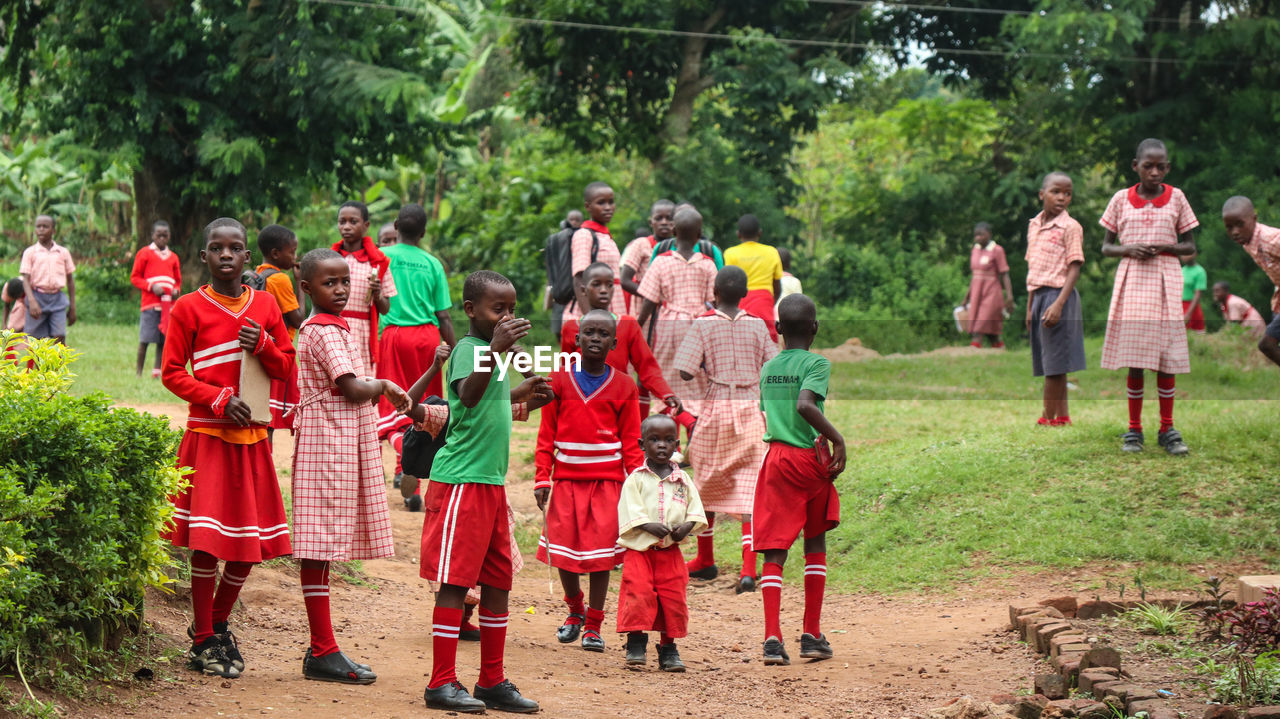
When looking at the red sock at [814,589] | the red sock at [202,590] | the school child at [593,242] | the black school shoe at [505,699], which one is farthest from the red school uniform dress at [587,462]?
the school child at [593,242]

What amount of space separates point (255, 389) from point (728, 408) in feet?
10.9

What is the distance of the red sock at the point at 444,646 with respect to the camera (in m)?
4.79

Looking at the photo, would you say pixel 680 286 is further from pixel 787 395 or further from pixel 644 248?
pixel 787 395

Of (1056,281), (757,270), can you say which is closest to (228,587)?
(757,270)

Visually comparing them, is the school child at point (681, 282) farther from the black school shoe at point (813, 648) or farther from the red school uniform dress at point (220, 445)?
the red school uniform dress at point (220, 445)

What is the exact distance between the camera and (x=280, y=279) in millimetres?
7020

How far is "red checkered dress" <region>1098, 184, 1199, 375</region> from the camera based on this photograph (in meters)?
8.94

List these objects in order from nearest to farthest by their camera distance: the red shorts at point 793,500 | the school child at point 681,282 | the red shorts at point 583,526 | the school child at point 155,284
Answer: the red shorts at point 583,526 → the red shorts at point 793,500 → the school child at point 681,282 → the school child at point 155,284

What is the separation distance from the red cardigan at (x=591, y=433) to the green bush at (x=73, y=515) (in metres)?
1.86

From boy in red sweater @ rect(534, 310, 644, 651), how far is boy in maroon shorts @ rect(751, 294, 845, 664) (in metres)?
0.67

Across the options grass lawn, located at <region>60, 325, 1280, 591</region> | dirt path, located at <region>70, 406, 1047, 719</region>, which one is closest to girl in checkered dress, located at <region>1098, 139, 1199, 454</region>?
grass lawn, located at <region>60, 325, 1280, 591</region>

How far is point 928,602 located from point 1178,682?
8.12 feet

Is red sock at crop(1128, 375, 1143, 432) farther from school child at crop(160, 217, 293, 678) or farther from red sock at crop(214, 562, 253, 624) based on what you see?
red sock at crop(214, 562, 253, 624)

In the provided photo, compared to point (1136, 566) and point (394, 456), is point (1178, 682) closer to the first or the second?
point (1136, 566)
